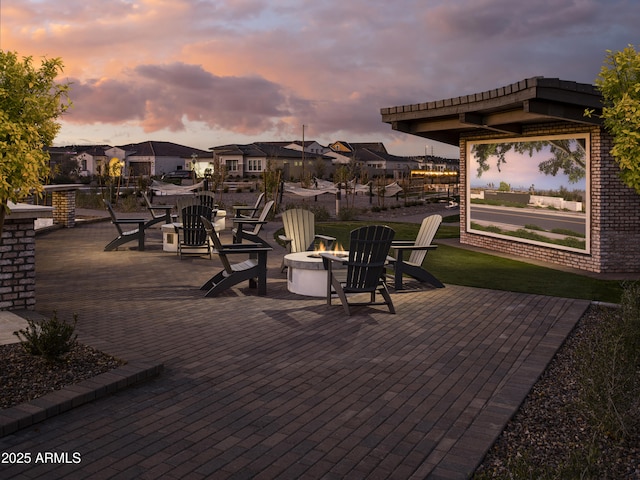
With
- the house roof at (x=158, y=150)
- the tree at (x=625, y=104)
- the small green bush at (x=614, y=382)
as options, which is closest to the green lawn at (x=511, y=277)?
the tree at (x=625, y=104)

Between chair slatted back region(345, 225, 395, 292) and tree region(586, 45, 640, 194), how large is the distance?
9.49 ft

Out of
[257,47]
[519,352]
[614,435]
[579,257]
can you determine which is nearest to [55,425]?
[614,435]

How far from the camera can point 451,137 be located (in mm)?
16078

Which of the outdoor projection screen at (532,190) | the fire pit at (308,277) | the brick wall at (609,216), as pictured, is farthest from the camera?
the outdoor projection screen at (532,190)

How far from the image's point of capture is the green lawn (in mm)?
9217

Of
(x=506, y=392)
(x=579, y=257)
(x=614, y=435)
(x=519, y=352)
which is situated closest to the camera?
(x=614, y=435)

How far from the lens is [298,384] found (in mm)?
4969

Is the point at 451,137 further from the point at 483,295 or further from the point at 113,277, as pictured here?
the point at 113,277

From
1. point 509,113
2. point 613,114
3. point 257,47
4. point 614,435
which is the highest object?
point 257,47

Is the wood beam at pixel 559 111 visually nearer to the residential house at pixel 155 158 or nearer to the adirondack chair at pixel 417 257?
the adirondack chair at pixel 417 257

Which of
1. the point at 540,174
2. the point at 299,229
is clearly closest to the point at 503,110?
the point at 540,174

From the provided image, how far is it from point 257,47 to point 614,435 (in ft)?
63.9

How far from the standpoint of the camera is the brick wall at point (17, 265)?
714 centimetres

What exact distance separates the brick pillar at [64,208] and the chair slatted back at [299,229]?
37.9 ft
